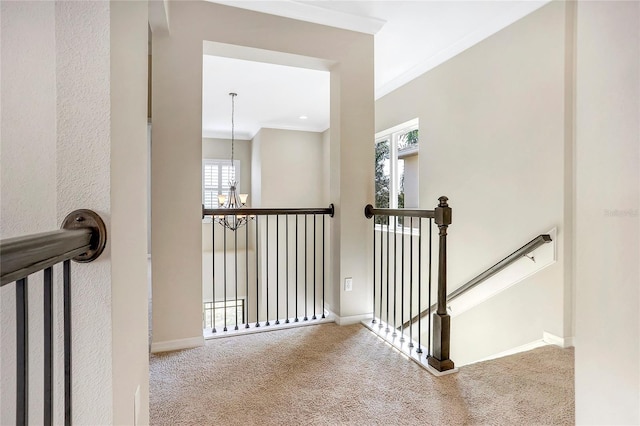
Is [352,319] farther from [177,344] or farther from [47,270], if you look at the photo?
[47,270]

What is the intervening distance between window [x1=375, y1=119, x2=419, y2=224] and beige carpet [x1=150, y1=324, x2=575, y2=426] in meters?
2.36

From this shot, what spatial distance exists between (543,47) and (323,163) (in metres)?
4.78

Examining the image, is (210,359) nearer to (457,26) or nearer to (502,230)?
(502,230)

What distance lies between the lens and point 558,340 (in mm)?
2473

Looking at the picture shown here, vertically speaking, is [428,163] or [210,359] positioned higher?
[428,163]

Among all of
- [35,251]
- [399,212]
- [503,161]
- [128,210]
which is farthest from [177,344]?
[503,161]

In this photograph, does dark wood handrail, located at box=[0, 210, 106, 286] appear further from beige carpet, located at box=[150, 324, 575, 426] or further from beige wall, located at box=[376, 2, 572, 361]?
beige wall, located at box=[376, 2, 572, 361]

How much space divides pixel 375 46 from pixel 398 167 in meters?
1.82

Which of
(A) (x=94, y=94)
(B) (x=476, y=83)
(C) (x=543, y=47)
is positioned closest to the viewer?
(A) (x=94, y=94)

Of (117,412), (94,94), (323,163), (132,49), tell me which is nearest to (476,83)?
(132,49)

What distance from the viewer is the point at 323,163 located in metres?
7.08

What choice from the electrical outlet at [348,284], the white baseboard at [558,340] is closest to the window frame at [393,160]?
the electrical outlet at [348,284]

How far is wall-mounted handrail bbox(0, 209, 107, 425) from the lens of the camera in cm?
49

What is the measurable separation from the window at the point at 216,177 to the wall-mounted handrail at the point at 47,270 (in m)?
6.88
